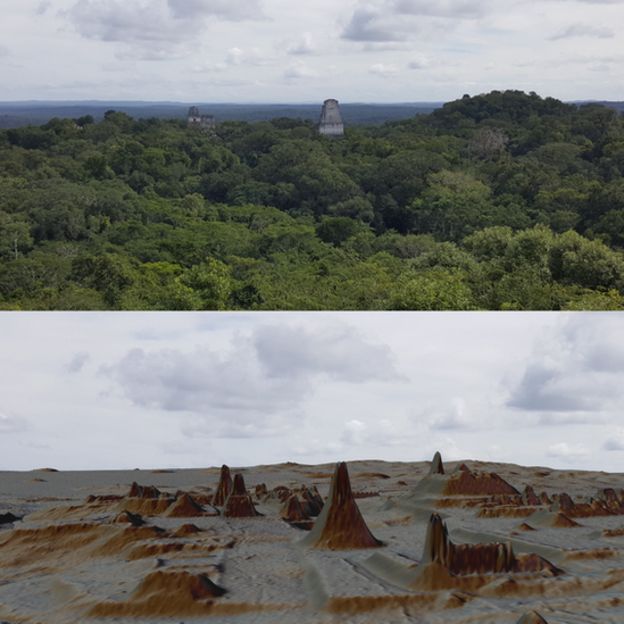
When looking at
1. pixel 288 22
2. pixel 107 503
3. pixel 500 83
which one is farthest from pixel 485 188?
pixel 107 503

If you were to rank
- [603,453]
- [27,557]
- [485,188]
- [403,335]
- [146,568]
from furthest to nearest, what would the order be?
[485,188]
[403,335]
[603,453]
[27,557]
[146,568]

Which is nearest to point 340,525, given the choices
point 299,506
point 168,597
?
point 299,506

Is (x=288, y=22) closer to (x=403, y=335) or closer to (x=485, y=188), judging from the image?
(x=485, y=188)

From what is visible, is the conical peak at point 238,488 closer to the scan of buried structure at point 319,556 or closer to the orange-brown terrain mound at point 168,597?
the scan of buried structure at point 319,556

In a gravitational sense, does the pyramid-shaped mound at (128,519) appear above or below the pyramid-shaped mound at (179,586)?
below

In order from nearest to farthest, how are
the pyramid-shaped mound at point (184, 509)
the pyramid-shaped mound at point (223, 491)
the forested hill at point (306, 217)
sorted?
the pyramid-shaped mound at point (184, 509) → the pyramid-shaped mound at point (223, 491) → the forested hill at point (306, 217)

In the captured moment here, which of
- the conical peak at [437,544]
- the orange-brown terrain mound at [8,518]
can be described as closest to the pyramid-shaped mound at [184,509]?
the orange-brown terrain mound at [8,518]
